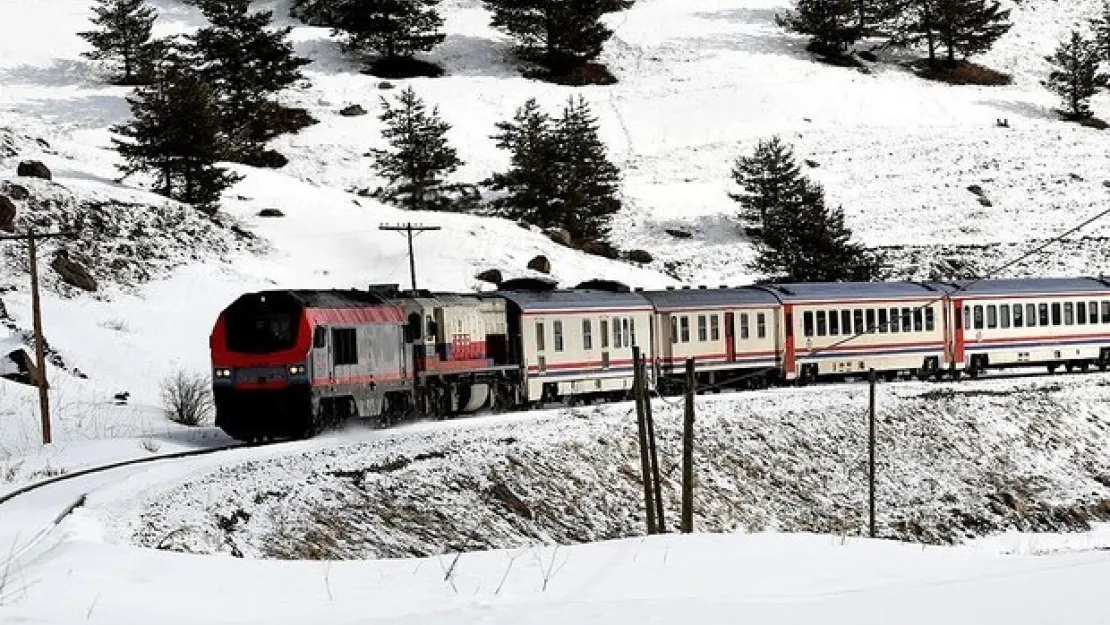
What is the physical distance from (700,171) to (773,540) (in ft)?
228

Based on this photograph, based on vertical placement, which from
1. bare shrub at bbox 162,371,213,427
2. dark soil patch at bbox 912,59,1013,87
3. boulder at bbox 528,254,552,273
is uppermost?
dark soil patch at bbox 912,59,1013,87

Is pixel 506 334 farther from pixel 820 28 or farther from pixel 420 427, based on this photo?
pixel 820 28

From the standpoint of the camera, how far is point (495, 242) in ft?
209

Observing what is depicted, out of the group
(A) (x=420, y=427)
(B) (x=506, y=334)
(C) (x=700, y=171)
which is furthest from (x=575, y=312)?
(C) (x=700, y=171)

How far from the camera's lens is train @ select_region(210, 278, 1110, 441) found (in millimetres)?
28766

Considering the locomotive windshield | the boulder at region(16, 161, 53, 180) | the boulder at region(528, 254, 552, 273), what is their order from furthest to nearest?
the boulder at region(528, 254, 552, 273), the boulder at region(16, 161, 53, 180), the locomotive windshield

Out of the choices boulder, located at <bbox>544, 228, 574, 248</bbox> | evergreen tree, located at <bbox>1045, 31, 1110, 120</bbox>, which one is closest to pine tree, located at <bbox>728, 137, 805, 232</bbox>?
boulder, located at <bbox>544, 228, 574, 248</bbox>

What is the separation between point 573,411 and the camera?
3634 cm

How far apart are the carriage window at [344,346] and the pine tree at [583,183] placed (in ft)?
133

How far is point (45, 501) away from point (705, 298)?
86.7 feet

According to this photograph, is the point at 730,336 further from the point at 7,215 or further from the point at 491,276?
the point at 7,215

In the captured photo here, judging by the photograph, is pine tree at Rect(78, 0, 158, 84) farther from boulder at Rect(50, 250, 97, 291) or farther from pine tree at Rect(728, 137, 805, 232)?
boulder at Rect(50, 250, 97, 291)

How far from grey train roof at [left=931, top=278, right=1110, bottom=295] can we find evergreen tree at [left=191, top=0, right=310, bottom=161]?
45.2m

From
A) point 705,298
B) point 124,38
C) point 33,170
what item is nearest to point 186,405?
point 705,298
